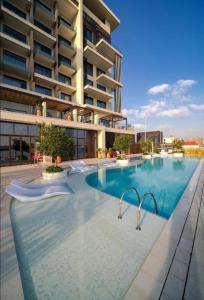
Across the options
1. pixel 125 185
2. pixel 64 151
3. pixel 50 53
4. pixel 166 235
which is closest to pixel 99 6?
pixel 50 53

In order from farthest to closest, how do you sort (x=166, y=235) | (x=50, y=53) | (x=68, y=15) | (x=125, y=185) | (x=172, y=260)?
(x=68, y=15) → (x=50, y=53) → (x=125, y=185) → (x=166, y=235) → (x=172, y=260)

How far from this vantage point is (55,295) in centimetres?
216

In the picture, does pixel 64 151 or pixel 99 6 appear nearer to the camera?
pixel 64 151

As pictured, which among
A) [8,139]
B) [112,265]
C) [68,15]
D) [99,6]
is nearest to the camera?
[112,265]

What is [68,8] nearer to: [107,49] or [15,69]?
[107,49]

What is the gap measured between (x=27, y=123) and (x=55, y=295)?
15202 mm

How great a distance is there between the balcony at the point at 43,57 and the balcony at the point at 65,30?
5613 millimetres

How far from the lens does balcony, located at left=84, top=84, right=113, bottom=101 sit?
24.4 metres

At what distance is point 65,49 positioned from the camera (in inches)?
896

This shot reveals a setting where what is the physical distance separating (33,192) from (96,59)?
27.7m

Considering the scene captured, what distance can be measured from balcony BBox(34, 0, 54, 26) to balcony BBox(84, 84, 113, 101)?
10.1 m

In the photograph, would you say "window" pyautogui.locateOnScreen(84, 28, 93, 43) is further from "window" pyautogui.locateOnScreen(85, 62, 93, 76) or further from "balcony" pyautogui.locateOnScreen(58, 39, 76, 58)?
"balcony" pyautogui.locateOnScreen(58, 39, 76, 58)

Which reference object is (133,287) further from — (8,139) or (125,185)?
(8,139)

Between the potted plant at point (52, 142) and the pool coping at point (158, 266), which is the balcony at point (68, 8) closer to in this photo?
the potted plant at point (52, 142)
